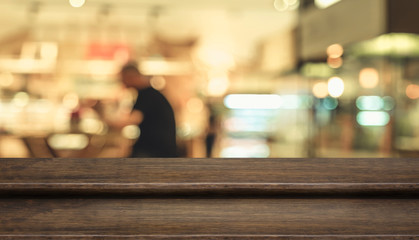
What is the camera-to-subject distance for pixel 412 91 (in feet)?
13.6

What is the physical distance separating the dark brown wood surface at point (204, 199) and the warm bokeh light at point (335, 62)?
4.85m

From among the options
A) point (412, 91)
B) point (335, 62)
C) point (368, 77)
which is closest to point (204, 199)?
point (412, 91)

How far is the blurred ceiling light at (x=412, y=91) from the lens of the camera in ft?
13.4

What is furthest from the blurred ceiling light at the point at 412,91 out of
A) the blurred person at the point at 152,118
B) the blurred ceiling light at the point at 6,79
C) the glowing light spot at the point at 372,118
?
the blurred ceiling light at the point at 6,79

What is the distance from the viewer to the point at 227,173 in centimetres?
79

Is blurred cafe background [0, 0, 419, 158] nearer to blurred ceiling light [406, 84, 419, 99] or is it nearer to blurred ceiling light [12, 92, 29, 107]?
blurred ceiling light [12, 92, 29, 107]

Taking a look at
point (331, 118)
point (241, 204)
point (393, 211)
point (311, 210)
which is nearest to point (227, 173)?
point (241, 204)

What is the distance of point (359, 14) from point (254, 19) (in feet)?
12.7

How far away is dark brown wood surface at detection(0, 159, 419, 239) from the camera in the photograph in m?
0.77

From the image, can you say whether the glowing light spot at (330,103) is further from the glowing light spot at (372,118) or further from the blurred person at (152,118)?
the blurred person at (152,118)

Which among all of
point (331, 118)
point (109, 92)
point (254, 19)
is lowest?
point (331, 118)

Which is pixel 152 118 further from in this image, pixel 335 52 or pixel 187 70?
pixel 187 70

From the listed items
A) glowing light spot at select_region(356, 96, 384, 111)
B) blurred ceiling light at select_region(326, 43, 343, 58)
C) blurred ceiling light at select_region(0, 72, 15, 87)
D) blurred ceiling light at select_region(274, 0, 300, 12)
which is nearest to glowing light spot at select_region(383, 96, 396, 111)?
glowing light spot at select_region(356, 96, 384, 111)

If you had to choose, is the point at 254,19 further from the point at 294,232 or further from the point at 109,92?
the point at 294,232
